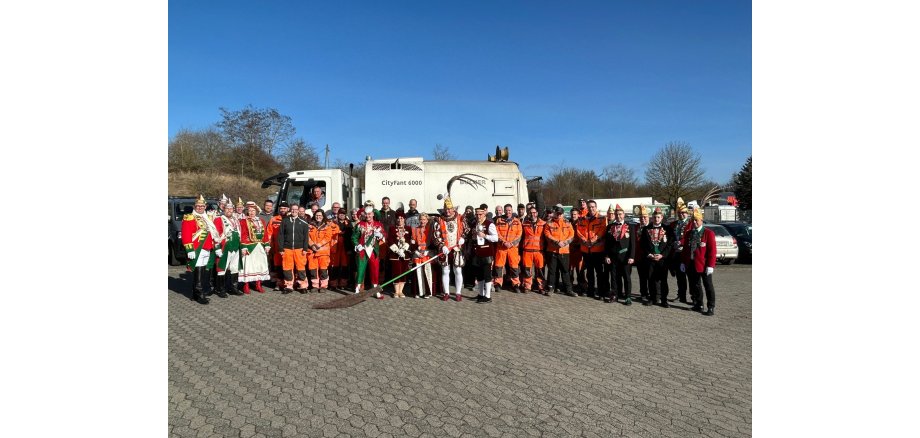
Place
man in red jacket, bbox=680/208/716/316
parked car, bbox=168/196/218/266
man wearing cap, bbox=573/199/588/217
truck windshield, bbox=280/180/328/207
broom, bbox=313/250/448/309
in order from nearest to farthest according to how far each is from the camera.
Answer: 1. man in red jacket, bbox=680/208/716/316
2. broom, bbox=313/250/448/309
3. man wearing cap, bbox=573/199/588/217
4. truck windshield, bbox=280/180/328/207
5. parked car, bbox=168/196/218/266

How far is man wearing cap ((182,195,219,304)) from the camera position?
8.72 meters

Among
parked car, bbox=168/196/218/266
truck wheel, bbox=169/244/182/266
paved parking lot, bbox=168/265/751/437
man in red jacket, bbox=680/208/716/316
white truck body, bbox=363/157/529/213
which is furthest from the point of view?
truck wheel, bbox=169/244/182/266

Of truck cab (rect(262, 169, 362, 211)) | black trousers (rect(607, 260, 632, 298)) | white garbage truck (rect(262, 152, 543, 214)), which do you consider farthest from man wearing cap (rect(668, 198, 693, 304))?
truck cab (rect(262, 169, 362, 211))

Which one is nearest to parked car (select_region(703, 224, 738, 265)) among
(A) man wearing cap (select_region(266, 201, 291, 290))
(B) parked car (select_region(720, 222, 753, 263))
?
(B) parked car (select_region(720, 222, 753, 263))

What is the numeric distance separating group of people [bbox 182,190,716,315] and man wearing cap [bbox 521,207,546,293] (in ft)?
0.07

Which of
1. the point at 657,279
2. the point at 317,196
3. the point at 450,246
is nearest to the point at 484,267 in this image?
the point at 450,246

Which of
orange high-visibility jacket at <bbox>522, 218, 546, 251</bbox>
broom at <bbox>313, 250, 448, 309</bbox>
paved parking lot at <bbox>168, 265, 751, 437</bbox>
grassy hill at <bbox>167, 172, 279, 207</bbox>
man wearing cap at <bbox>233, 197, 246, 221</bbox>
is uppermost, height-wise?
grassy hill at <bbox>167, 172, 279, 207</bbox>

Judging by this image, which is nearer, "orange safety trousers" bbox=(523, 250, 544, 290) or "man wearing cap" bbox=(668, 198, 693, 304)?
"man wearing cap" bbox=(668, 198, 693, 304)

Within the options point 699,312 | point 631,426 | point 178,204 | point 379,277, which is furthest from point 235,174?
point 631,426

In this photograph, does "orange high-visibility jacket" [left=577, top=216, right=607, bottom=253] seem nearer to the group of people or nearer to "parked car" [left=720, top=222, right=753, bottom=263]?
the group of people

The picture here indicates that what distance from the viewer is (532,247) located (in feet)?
31.5

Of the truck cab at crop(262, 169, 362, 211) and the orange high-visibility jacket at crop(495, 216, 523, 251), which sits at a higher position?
the truck cab at crop(262, 169, 362, 211)

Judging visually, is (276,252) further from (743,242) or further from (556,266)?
(743,242)

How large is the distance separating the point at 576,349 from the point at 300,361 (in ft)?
10.3
